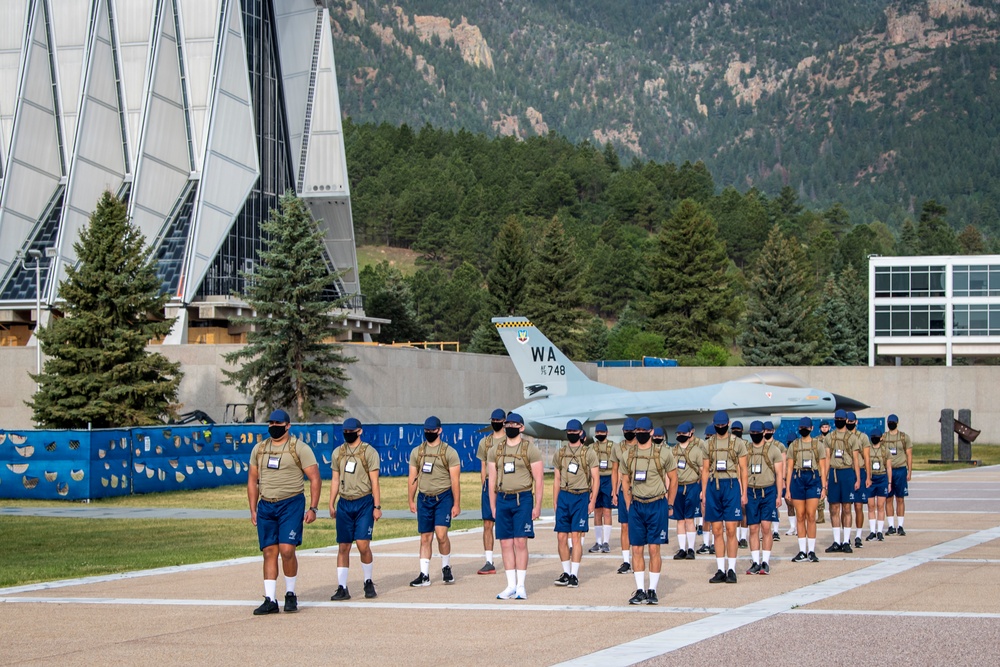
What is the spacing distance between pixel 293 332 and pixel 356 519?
37.5 metres

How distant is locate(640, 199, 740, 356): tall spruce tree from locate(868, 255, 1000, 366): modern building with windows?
25076 millimetres

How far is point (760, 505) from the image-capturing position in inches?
637

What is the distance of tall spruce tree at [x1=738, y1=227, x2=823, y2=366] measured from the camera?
98625mm

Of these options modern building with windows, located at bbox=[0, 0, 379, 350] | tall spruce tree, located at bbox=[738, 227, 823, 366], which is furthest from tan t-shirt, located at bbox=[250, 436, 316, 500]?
tall spruce tree, located at bbox=[738, 227, 823, 366]

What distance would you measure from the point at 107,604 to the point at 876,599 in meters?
8.31

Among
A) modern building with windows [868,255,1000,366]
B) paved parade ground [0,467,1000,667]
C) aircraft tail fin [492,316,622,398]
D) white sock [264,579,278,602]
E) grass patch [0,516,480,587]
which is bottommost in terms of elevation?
grass patch [0,516,480,587]

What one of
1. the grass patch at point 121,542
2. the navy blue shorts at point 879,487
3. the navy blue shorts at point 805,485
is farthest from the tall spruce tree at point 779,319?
the navy blue shorts at point 805,485

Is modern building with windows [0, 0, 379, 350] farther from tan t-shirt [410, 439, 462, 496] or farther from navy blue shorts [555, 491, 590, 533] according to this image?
navy blue shorts [555, 491, 590, 533]

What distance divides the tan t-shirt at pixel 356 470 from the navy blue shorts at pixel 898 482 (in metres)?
11.4

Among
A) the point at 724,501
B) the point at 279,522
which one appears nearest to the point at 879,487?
the point at 724,501

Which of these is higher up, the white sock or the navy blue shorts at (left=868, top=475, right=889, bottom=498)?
the navy blue shorts at (left=868, top=475, right=889, bottom=498)

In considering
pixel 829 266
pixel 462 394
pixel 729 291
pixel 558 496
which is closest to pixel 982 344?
pixel 729 291

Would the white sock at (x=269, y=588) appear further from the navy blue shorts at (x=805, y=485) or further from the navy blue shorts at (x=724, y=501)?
the navy blue shorts at (x=805, y=485)

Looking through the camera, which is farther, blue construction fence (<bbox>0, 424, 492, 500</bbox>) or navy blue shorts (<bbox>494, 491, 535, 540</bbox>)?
blue construction fence (<bbox>0, 424, 492, 500</bbox>)
